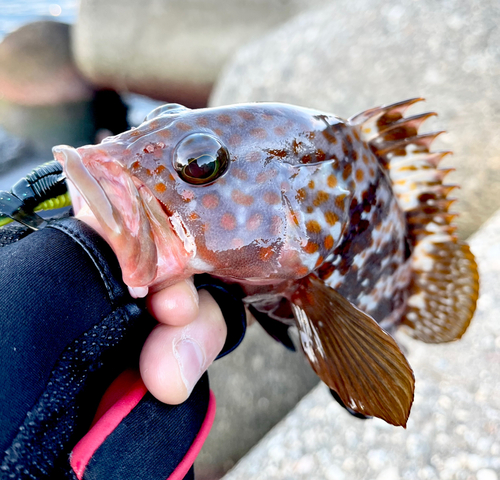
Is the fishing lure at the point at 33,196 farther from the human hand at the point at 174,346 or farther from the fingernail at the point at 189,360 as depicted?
the fingernail at the point at 189,360

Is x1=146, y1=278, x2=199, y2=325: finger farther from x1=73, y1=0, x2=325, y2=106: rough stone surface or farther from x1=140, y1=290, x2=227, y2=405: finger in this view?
x1=73, y1=0, x2=325, y2=106: rough stone surface

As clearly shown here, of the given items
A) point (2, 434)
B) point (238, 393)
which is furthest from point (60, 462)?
point (238, 393)

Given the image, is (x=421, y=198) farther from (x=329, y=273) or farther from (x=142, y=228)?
(x=142, y=228)

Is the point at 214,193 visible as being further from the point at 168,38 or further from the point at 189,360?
the point at 168,38

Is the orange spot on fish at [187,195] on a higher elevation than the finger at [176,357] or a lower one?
higher

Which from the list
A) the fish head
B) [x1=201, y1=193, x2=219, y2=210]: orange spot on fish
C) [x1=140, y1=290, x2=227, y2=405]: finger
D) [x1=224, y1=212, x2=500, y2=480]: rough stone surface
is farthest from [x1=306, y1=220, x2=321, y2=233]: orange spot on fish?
[x1=224, y1=212, x2=500, y2=480]: rough stone surface

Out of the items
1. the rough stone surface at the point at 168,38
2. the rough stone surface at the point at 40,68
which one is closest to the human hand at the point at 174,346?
the rough stone surface at the point at 168,38

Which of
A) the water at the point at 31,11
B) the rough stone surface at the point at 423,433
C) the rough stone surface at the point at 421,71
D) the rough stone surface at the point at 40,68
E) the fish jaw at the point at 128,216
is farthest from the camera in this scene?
the water at the point at 31,11
